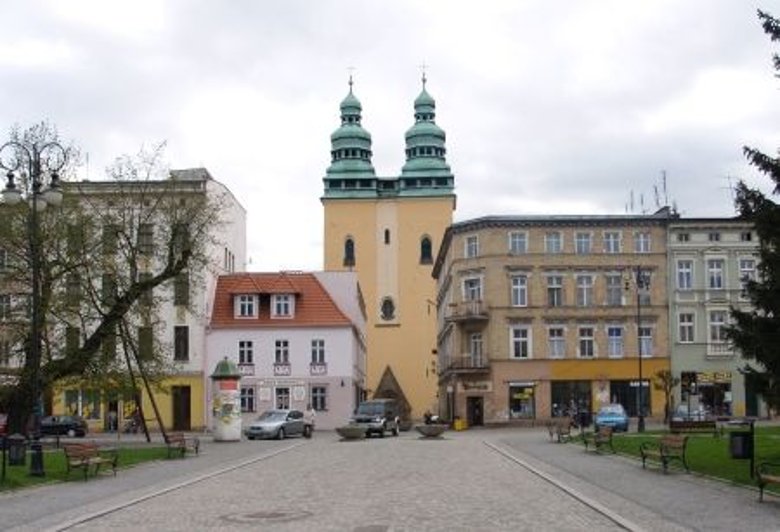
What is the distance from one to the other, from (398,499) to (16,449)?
14.0 m

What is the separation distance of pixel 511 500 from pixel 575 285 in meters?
56.4

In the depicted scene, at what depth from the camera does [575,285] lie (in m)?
75.4

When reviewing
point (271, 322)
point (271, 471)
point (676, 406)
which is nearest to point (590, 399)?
point (676, 406)

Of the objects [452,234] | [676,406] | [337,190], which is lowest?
[676,406]

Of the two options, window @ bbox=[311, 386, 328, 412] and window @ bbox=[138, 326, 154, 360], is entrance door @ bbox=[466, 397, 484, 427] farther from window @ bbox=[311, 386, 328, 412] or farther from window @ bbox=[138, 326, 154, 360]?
window @ bbox=[138, 326, 154, 360]

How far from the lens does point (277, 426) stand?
56719 mm

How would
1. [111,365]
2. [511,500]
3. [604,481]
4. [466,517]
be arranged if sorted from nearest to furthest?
[466,517] → [511,500] → [604,481] → [111,365]

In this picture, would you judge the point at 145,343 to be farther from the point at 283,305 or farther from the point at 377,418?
the point at 283,305

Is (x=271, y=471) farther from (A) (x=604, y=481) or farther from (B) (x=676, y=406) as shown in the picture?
(B) (x=676, y=406)

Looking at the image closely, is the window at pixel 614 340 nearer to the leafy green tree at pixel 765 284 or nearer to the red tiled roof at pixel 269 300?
the red tiled roof at pixel 269 300

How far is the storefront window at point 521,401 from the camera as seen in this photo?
74.4m

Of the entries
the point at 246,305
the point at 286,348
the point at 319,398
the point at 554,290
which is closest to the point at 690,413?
the point at 554,290

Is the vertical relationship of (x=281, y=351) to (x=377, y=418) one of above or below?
above

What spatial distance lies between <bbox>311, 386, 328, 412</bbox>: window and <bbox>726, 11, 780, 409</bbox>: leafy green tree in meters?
51.8
